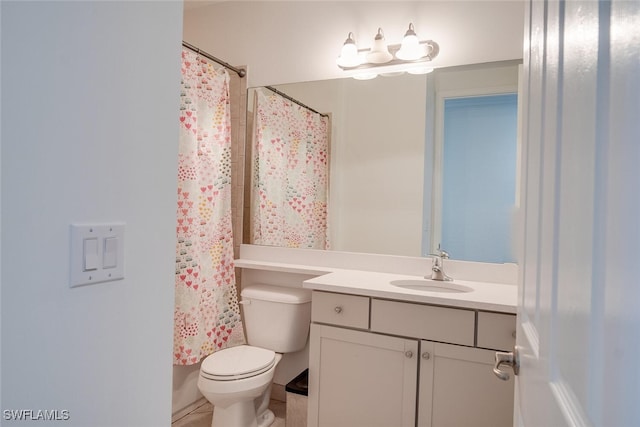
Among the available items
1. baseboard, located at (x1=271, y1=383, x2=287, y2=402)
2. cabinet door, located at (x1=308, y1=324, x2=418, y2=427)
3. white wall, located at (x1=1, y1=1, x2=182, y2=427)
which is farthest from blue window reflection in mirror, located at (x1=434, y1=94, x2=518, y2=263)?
white wall, located at (x1=1, y1=1, x2=182, y2=427)

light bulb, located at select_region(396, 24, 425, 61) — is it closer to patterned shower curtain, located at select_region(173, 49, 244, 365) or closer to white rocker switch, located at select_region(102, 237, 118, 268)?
patterned shower curtain, located at select_region(173, 49, 244, 365)

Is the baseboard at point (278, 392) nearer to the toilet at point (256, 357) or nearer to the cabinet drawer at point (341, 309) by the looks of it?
the toilet at point (256, 357)

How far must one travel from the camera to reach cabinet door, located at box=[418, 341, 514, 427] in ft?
5.41

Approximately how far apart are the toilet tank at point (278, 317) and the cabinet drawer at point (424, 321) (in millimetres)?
620

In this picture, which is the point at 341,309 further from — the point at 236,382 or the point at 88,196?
the point at 88,196

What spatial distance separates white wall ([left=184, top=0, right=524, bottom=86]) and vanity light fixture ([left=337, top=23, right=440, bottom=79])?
0.07m

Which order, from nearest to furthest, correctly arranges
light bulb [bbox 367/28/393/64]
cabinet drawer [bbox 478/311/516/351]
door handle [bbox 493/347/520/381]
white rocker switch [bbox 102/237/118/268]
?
1. white rocker switch [bbox 102/237/118/268]
2. door handle [bbox 493/347/520/381]
3. cabinet drawer [bbox 478/311/516/351]
4. light bulb [bbox 367/28/393/64]

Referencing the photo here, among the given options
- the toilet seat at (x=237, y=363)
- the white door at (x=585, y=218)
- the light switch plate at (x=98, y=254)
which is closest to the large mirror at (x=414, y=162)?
the toilet seat at (x=237, y=363)

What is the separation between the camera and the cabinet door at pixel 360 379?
71.0 inches

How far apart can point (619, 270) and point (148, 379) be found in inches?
34.6

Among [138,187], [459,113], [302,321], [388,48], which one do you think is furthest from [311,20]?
[138,187]

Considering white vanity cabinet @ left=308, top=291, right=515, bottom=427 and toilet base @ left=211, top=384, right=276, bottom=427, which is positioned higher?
white vanity cabinet @ left=308, top=291, right=515, bottom=427

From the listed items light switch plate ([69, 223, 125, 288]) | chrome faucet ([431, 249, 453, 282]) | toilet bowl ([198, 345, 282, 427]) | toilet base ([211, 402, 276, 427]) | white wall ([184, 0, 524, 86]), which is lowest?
toilet base ([211, 402, 276, 427])

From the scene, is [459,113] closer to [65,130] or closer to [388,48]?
[388,48]
